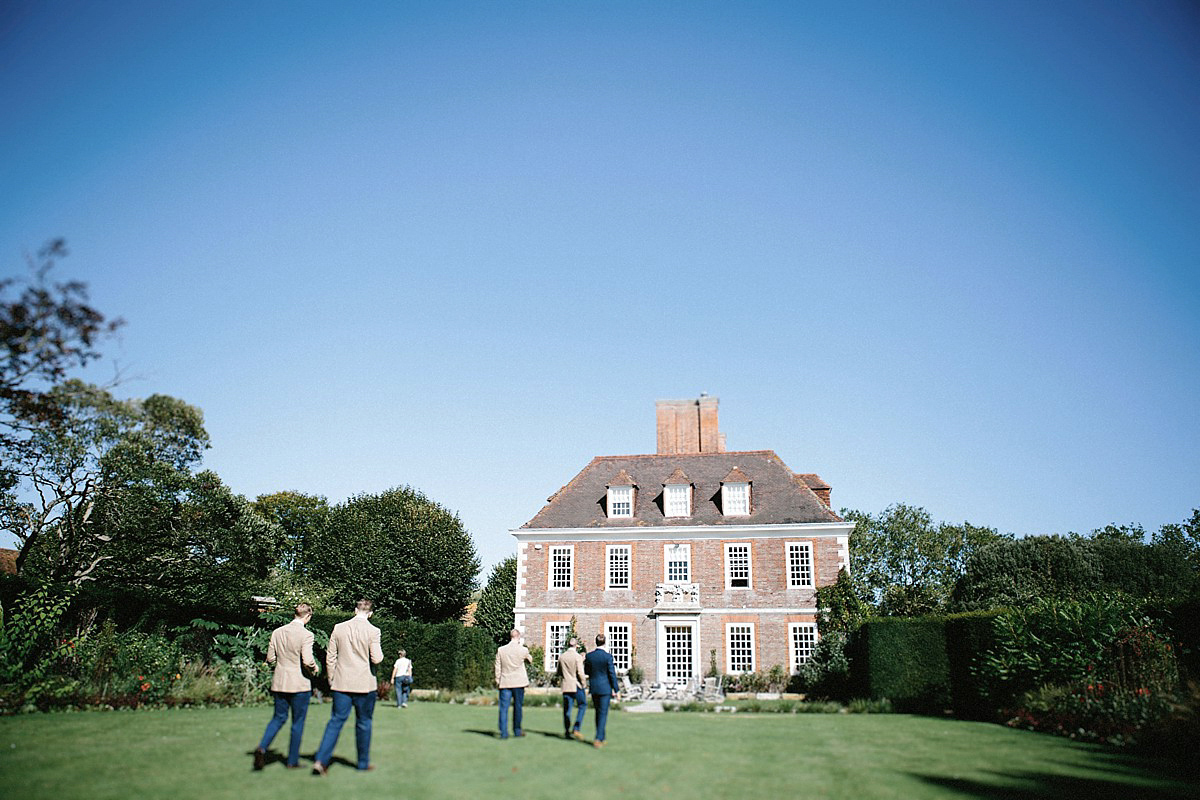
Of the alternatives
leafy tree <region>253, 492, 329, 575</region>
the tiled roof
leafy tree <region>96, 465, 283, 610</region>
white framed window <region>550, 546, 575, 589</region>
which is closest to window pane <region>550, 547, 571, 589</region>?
white framed window <region>550, 546, 575, 589</region>

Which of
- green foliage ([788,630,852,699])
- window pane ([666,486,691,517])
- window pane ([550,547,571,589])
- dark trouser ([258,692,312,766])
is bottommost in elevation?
green foliage ([788,630,852,699])

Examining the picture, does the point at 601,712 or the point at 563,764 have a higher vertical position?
the point at 601,712

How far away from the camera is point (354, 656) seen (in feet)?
31.4

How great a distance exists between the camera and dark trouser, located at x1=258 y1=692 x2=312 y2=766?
9250 mm

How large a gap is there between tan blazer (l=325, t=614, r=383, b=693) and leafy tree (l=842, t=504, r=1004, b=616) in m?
49.8

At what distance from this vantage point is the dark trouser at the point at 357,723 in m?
8.80

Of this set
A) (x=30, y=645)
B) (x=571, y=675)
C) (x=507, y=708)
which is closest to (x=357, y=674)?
(x=507, y=708)

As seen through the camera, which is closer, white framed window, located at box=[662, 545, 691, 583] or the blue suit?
the blue suit

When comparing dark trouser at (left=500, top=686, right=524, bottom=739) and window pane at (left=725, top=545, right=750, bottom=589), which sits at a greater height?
window pane at (left=725, top=545, right=750, bottom=589)

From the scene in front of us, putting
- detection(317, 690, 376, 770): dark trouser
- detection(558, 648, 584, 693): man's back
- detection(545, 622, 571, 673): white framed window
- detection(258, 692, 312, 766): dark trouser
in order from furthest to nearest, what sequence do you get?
detection(545, 622, 571, 673): white framed window, detection(558, 648, 584, 693): man's back, detection(258, 692, 312, 766): dark trouser, detection(317, 690, 376, 770): dark trouser

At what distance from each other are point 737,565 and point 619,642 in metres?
6.06

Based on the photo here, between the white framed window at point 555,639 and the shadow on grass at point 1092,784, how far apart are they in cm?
2386

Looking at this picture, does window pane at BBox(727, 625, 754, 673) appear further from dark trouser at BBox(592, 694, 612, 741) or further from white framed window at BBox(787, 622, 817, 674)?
dark trouser at BBox(592, 694, 612, 741)

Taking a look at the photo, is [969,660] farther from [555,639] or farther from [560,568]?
[560,568]
